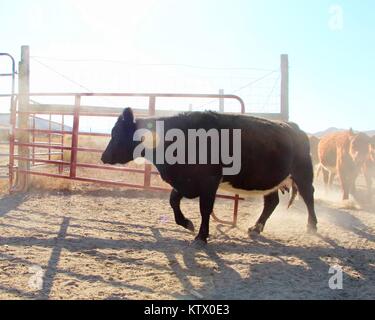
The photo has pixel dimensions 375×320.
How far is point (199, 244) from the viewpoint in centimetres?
479

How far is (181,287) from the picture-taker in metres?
3.39

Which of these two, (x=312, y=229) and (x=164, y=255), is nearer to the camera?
(x=164, y=255)

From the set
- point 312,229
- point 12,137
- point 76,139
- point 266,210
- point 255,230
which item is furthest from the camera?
point 12,137

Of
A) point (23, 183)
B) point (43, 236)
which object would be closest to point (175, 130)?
point (43, 236)

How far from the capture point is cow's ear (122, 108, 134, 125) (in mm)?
5113

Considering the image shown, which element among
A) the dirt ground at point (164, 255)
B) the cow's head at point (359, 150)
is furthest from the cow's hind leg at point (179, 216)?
the cow's head at point (359, 150)

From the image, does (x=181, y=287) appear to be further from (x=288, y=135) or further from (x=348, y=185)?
(x=348, y=185)

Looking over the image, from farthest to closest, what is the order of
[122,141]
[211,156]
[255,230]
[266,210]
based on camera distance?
[266,210] < [255,230] < [122,141] < [211,156]

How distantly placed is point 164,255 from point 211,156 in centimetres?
131

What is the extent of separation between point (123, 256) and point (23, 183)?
15.9 feet

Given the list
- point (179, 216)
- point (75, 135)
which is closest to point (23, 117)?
point (75, 135)

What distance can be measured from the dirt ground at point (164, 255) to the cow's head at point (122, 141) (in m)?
0.94

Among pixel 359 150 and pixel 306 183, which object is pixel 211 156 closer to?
pixel 306 183

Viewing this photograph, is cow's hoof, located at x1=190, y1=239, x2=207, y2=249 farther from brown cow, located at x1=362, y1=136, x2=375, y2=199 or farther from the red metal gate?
brown cow, located at x1=362, y1=136, x2=375, y2=199
